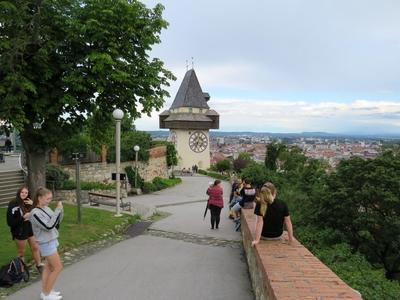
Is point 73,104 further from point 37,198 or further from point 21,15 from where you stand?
point 37,198

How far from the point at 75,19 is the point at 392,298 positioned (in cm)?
1143

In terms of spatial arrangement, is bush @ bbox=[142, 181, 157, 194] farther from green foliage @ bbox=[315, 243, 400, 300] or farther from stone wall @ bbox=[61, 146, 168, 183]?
green foliage @ bbox=[315, 243, 400, 300]

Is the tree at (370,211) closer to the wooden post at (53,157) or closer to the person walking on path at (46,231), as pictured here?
the person walking on path at (46,231)

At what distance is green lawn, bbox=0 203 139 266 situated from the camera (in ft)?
32.2

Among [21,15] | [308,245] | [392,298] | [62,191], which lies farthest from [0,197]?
[392,298]

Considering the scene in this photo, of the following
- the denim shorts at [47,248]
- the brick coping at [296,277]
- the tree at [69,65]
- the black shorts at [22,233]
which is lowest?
the black shorts at [22,233]

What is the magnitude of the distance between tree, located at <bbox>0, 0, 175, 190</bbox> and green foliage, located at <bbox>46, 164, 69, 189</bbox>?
248 inches

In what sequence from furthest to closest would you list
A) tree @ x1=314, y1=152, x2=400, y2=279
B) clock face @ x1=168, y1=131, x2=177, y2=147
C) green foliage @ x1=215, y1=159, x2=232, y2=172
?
clock face @ x1=168, y1=131, x2=177, y2=147 < green foliage @ x1=215, y1=159, x2=232, y2=172 < tree @ x1=314, y1=152, x2=400, y2=279

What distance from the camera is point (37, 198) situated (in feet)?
20.8

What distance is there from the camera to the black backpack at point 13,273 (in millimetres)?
7348

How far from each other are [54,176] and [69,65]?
30.7ft

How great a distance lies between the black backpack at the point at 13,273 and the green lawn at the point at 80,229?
1269 mm

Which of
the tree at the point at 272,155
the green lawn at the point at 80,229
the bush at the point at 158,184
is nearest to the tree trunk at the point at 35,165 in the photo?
the green lawn at the point at 80,229

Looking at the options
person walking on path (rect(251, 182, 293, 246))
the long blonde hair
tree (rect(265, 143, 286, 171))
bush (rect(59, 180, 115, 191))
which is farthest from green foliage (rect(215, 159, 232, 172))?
the long blonde hair
